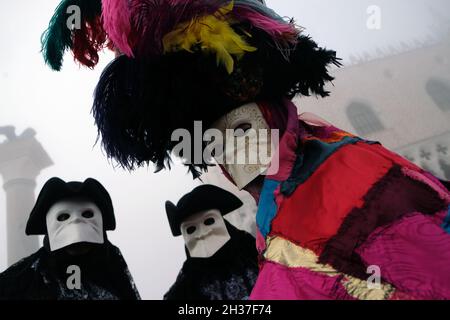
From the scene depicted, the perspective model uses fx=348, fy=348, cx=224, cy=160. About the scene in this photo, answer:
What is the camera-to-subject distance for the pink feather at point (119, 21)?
1396mm

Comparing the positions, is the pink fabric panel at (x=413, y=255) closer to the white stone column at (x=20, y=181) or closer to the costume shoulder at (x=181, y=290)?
the costume shoulder at (x=181, y=290)

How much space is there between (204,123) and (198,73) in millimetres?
247

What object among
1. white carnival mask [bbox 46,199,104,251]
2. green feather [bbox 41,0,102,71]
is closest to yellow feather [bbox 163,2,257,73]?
green feather [bbox 41,0,102,71]

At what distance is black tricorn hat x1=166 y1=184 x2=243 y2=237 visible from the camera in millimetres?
3242

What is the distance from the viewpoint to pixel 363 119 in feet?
55.0

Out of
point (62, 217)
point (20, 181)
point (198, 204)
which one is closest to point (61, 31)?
point (62, 217)

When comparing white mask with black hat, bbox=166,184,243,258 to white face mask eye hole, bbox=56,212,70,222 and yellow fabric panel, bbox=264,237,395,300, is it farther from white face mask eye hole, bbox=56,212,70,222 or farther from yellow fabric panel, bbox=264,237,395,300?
yellow fabric panel, bbox=264,237,395,300

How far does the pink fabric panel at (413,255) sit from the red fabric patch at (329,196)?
13 cm

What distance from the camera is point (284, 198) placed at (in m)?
1.28

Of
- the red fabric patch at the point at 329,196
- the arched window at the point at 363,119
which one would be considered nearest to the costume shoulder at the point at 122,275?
the red fabric patch at the point at 329,196

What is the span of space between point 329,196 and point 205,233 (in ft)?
6.92

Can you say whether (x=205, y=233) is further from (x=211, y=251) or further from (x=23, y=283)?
(x=23, y=283)

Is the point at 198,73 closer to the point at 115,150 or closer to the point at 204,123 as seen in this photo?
the point at 204,123
